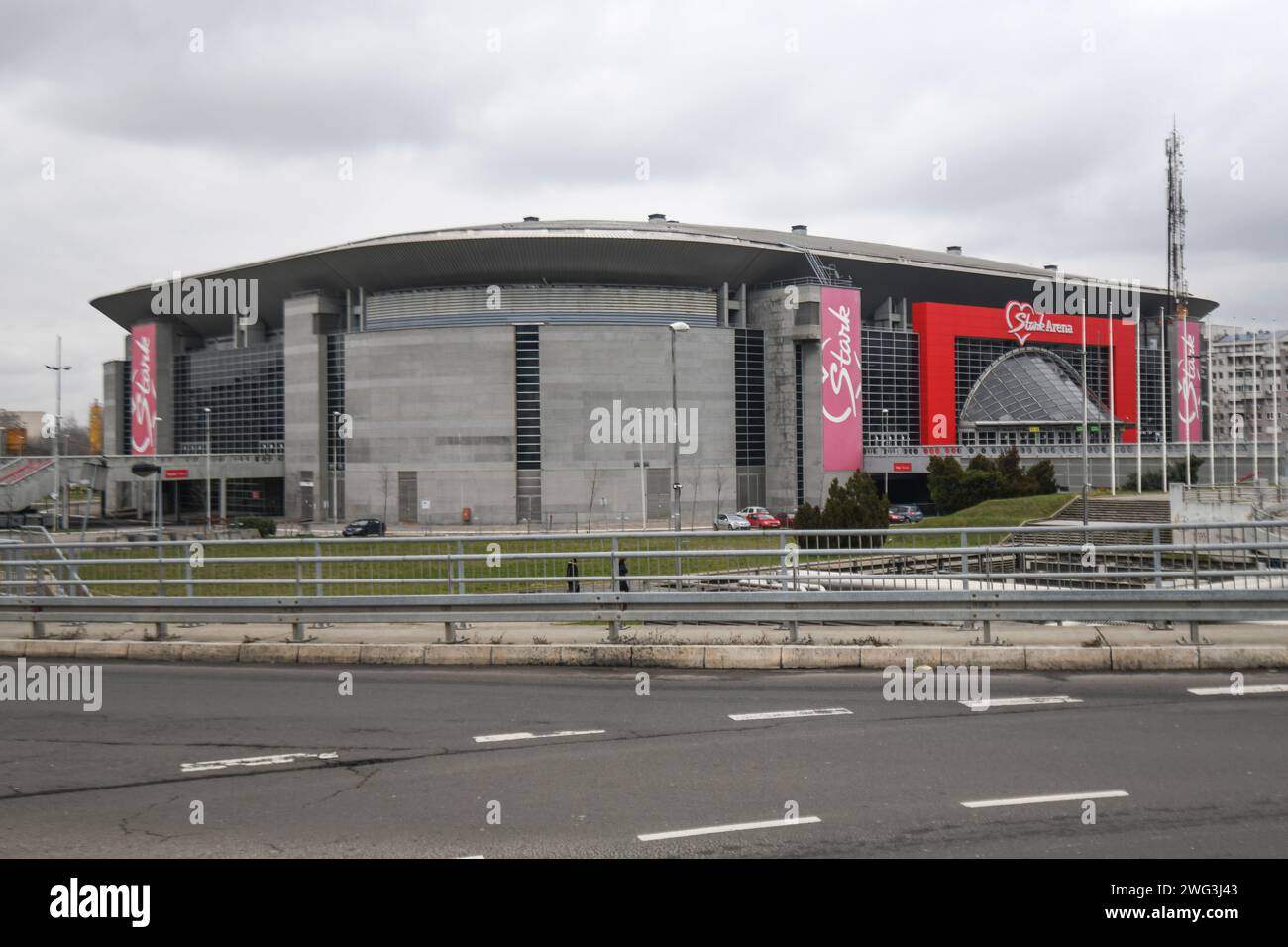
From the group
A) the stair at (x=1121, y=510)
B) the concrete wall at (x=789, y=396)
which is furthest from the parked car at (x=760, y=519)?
the stair at (x=1121, y=510)

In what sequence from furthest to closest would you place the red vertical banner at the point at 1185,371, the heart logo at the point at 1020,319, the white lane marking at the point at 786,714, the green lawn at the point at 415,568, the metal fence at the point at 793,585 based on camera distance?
the red vertical banner at the point at 1185,371 < the heart logo at the point at 1020,319 < the green lawn at the point at 415,568 < the metal fence at the point at 793,585 < the white lane marking at the point at 786,714

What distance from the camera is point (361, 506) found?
229 feet

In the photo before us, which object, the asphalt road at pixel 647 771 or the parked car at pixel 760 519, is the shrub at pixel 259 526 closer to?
the parked car at pixel 760 519

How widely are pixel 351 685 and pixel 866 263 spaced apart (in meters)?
69.7

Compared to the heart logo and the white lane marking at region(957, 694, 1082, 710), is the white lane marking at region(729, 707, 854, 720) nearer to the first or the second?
the white lane marking at region(957, 694, 1082, 710)

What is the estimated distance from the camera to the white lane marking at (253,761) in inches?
304

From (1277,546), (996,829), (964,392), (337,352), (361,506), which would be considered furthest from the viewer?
(964,392)

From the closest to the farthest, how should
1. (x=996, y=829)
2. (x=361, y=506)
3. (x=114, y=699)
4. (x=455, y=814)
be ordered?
(x=996, y=829) < (x=455, y=814) < (x=114, y=699) < (x=361, y=506)

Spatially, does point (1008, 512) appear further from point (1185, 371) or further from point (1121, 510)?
point (1185, 371)

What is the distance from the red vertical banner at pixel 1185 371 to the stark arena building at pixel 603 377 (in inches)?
203

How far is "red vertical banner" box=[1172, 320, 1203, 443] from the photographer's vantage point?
287ft

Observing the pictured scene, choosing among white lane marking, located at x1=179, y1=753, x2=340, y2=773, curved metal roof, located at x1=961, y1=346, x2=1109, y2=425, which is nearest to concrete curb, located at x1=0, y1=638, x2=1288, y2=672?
white lane marking, located at x1=179, y1=753, x2=340, y2=773
